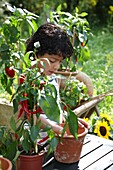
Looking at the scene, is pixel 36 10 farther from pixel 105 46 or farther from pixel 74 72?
pixel 74 72

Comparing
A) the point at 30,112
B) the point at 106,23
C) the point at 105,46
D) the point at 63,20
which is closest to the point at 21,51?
the point at 30,112

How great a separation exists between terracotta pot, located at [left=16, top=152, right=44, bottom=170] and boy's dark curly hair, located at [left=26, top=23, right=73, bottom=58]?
2.37ft

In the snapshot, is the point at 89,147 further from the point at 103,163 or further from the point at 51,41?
the point at 51,41

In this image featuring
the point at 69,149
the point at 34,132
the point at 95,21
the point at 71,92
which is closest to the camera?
the point at 34,132

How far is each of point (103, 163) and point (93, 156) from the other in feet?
0.36

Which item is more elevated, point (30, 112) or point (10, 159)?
point (30, 112)

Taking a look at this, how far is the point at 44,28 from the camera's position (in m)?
3.08

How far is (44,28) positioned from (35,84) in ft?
→ 2.51

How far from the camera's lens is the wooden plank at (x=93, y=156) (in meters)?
2.73

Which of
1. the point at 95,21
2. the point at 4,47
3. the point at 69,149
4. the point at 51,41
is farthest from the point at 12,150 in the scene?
the point at 95,21

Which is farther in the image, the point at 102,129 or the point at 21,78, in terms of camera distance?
the point at 102,129

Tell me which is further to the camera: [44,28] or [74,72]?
[74,72]

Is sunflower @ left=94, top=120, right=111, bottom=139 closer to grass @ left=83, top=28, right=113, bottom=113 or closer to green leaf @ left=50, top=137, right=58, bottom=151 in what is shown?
green leaf @ left=50, top=137, right=58, bottom=151

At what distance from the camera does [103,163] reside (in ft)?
9.04
